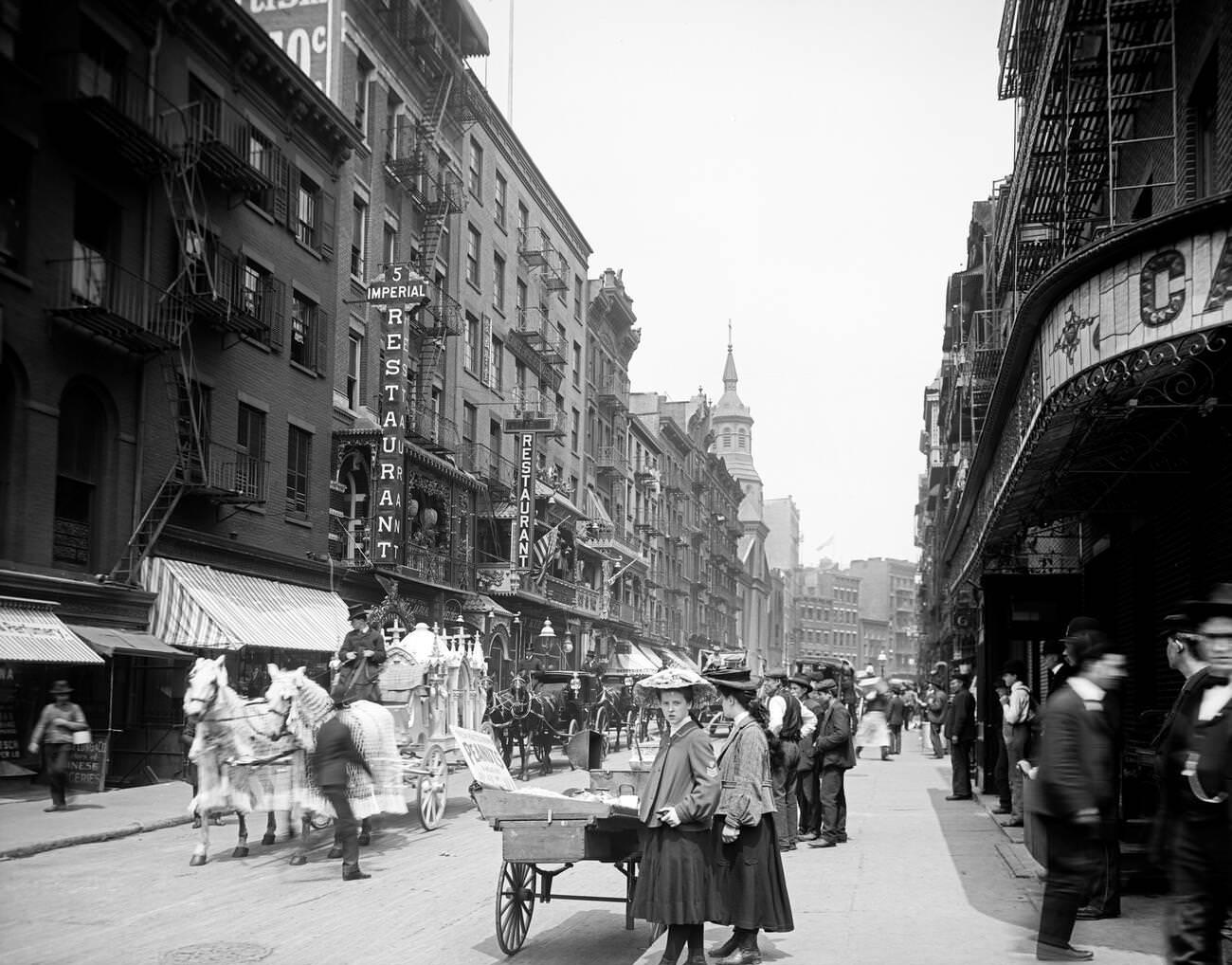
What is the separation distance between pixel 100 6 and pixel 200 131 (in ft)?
9.90

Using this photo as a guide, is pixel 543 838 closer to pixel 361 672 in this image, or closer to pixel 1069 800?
pixel 1069 800

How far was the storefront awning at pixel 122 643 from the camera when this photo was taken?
64.2 feet

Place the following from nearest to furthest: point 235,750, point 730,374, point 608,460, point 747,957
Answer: point 747,957 < point 235,750 < point 608,460 < point 730,374

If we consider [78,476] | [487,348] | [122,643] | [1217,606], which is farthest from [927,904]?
[487,348]

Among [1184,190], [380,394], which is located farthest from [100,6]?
[1184,190]

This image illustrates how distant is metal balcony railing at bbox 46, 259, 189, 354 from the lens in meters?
20.0

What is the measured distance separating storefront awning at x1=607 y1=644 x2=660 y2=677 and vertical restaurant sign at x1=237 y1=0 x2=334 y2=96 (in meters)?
29.5

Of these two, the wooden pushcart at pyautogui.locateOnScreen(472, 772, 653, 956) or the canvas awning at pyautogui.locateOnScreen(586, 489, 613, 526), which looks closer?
the wooden pushcart at pyautogui.locateOnScreen(472, 772, 653, 956)

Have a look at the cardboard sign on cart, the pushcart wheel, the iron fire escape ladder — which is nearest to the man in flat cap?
the cardboard sign on cart

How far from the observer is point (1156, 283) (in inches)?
307

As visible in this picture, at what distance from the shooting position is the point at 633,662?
5878 centimetres

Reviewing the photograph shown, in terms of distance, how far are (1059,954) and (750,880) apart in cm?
190

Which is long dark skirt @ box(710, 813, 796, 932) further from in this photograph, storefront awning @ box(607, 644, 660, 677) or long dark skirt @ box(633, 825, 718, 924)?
storefront awning @ box(607, 644, 660, 677)

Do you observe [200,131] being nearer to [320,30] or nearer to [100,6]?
[100,6]
